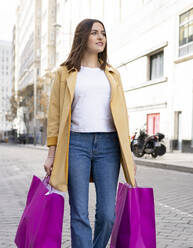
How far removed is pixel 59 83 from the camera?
8.79ft

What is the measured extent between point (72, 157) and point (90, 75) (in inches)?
23.5

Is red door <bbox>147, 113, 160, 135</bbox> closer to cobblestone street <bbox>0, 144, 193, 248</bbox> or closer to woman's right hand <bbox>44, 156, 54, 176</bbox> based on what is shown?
cobblestone street <bbox>0, 144, 193, 248</bbox>

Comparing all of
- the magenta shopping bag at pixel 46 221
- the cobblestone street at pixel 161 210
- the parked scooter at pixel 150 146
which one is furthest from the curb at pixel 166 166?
the magenta shopping bag at pixel 46 221

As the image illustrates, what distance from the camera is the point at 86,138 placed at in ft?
8.47

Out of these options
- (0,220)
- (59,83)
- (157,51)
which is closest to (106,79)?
(59,83)

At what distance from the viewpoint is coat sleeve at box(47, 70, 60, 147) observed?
2.62 m

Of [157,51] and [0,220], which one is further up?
[157,51]

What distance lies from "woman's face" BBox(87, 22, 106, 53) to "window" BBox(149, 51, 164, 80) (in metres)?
21.9

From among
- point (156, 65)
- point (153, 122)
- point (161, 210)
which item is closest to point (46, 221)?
point (161, 210)

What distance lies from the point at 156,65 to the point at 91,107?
22869 millimetres

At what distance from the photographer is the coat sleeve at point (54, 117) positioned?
8.60 ft

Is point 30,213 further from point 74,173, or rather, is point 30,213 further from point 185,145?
point 185,145

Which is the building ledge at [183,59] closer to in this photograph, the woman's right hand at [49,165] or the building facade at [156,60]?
the building facade at [156,60]

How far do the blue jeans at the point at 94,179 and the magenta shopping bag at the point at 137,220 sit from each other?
0.29 feet
